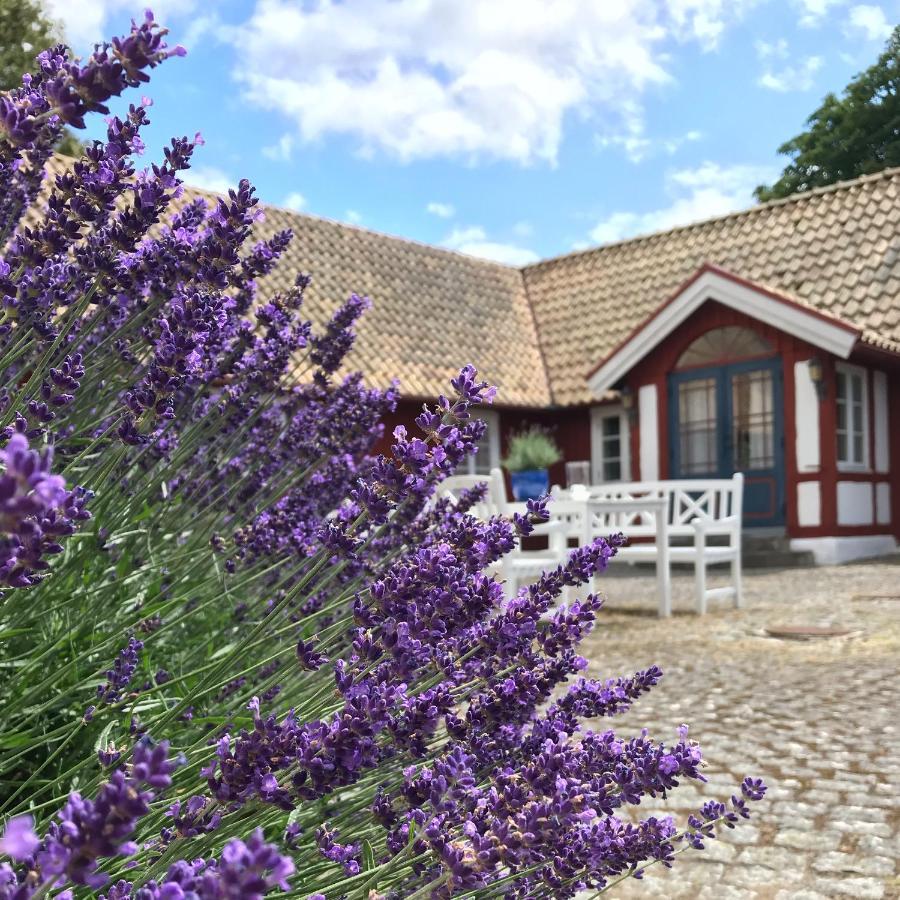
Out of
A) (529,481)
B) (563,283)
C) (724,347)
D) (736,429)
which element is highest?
(563,283)

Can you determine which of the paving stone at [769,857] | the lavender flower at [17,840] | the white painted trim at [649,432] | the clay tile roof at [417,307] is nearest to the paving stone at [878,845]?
the paving stone at [769,857]

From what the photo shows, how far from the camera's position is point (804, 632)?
6.46 m

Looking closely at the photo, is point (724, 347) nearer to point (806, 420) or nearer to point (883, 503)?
point (806, 420)

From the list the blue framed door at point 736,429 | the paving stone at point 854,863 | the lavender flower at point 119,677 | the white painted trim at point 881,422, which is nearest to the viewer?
the lavender flower at point 119,677

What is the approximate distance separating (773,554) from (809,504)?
817mm

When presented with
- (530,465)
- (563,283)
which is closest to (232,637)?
(530,465)

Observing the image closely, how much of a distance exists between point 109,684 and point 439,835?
0.92 metres

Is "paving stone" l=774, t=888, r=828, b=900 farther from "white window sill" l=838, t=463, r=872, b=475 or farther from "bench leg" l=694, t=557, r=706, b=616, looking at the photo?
"white window sill" l=838, t=463, r=872, b=475

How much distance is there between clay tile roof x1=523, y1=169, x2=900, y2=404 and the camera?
13984 millimetres

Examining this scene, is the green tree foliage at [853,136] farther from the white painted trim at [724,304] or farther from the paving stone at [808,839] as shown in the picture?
the paving stone at [808,839]

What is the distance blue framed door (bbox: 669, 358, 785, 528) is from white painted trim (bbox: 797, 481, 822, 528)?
30cm

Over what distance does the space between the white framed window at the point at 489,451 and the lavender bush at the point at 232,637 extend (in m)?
13.6

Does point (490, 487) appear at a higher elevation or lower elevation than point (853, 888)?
higher

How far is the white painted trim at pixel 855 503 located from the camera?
501 inches
